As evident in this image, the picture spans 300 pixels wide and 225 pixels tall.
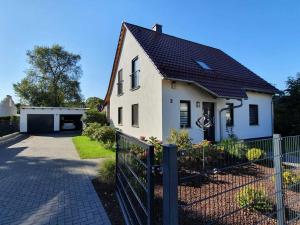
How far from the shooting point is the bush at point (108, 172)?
5.61 m

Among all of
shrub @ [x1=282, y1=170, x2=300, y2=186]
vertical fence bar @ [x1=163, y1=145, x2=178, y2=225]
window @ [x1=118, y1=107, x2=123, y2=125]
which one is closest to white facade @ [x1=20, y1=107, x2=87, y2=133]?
window @ [x1=118, y1=107, x2=123, y2=125]

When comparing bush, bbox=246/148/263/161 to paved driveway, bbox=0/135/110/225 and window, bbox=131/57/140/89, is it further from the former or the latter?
window, bbox=131/57/140/89

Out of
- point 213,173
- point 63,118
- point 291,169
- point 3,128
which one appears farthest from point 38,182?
point 63,118

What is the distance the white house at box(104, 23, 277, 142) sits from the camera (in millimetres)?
10547

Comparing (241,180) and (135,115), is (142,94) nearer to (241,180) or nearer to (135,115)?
(135,115)

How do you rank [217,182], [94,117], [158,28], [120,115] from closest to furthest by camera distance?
[217,182], [158,28], [120,115], [94,117]

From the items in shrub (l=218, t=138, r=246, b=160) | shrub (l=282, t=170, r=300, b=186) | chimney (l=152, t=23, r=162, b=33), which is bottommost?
shrub (l=282, t=170, r=300, b=186)

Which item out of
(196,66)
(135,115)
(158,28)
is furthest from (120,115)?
(196,66)

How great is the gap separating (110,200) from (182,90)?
7.18m

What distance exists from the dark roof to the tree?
89.8ft

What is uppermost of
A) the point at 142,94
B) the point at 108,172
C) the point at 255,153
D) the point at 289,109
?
the point at 142,94

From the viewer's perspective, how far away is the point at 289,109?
15.9 m

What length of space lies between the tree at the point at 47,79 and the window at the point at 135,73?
88.6 ft

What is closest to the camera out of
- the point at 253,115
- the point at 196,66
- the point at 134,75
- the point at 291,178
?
the point at 291,178
